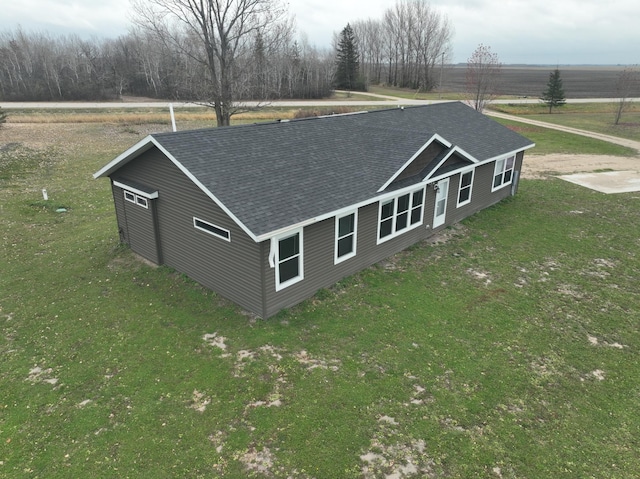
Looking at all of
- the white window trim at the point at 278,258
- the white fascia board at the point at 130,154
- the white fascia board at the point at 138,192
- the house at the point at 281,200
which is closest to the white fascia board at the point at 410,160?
the house at the point at 281,200

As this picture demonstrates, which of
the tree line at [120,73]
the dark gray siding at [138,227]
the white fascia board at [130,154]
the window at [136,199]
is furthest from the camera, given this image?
the tree line at [120,73]

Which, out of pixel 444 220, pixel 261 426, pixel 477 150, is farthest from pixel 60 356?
pixel 477 150

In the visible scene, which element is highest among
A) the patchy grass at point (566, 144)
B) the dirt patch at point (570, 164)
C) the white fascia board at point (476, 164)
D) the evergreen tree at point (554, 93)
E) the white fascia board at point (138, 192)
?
the evergreen tree at point (554, 93)

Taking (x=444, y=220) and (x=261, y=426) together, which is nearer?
(x=261, y=426)

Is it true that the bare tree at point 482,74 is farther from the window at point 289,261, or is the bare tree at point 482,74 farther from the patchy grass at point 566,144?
the window at point 289,261

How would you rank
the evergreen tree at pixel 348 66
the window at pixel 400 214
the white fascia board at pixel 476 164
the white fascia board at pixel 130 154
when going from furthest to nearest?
the evergreen tree at pixel 348 66, the white fascia board at pixel 476 164, the window at pixel 400 214, the white fascia board at pixel 130 154

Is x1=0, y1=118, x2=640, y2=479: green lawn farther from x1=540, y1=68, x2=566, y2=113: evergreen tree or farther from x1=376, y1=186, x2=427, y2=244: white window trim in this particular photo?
x1=540, y1=68, x2=566, y2=113: evergreen tree

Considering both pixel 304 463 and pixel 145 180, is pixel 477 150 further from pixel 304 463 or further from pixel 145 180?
pixel 304 463
